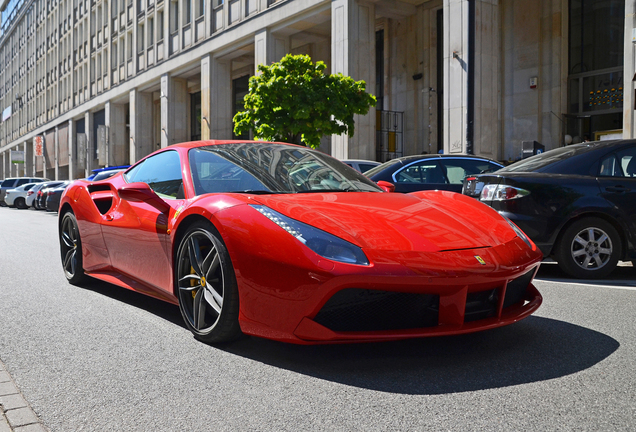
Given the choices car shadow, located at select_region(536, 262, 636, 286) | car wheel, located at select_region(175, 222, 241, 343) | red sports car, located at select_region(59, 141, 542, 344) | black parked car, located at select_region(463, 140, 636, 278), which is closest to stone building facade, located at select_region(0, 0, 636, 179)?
car shadow, located at select_region(536, 262, 636, 286)

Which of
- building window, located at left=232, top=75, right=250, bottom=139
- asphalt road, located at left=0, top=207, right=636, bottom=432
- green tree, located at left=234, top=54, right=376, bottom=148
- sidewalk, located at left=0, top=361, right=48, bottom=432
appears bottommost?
sidewalk, located at left=0, top=361, right=48, bottom=432

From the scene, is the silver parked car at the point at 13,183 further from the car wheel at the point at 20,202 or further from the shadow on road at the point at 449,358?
the shadow on road at the point at 449,358

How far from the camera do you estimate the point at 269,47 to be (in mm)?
26797

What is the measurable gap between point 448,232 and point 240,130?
1613cm

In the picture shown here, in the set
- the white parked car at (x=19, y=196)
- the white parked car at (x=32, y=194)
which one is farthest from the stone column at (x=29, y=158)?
the white parked car at (x=32, y=194)

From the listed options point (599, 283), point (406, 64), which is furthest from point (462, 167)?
point (406, 64)

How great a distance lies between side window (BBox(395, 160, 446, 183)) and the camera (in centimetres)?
977

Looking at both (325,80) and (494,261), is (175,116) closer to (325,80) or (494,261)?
(325,80)

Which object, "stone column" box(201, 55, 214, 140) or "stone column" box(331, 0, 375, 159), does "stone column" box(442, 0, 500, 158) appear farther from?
"stone column" box(201, 55, 214, 140)

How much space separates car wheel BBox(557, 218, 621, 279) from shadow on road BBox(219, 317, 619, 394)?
2.53 m

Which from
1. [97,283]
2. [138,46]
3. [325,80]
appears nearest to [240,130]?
[325,80]

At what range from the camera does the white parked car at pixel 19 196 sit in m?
33.9

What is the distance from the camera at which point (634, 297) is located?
5289 millimetres

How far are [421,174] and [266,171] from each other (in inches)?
236
